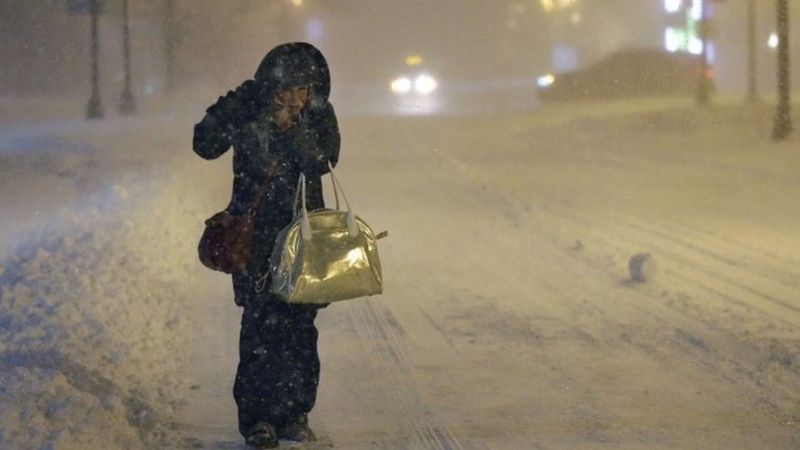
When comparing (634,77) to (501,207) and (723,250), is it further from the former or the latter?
(723,250)

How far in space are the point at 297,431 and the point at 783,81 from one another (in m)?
19.6

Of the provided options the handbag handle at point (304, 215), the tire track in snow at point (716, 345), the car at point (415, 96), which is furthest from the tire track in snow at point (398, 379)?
the car at point (415, 96)

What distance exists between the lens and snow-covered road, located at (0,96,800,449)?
256 inches

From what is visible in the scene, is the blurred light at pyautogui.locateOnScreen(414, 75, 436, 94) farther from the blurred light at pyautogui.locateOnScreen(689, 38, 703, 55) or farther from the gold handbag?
the gold handbag

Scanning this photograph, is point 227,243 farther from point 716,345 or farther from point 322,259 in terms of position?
point 716,345

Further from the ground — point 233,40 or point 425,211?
point 233,40

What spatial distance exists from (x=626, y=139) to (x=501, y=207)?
11.9m

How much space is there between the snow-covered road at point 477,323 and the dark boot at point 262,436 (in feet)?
1.01

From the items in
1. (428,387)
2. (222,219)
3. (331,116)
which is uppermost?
(331,116)

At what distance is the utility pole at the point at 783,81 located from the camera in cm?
2389

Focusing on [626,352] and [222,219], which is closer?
[222,219]

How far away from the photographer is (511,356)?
830 cm

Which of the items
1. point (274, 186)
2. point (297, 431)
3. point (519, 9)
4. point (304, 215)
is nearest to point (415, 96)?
point (519, 9)

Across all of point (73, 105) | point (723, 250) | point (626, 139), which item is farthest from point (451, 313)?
point (73, 105)
